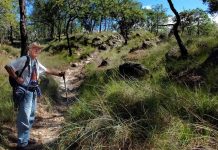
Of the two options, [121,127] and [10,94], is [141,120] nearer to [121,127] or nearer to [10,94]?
[121,127]

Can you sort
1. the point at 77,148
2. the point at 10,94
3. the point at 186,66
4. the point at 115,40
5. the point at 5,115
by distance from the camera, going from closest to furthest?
1. the point at 77,148
2. the point at 5,115
3. the point at 10,94
4. the point at 186,66
5. the point at 115,40

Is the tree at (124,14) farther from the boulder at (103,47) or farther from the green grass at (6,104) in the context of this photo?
the green grass at (6,104)

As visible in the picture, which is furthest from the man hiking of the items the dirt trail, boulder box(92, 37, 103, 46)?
boulder box(92, 37, 103, 46)

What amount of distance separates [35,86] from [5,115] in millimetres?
1947

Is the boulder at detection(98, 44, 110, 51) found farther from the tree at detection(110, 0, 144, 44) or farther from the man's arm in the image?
the man's arm

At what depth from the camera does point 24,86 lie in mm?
6680

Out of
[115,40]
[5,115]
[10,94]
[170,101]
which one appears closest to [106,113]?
[170,101]

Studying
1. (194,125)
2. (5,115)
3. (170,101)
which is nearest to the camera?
(194,125)

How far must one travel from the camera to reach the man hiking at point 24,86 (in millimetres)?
6590

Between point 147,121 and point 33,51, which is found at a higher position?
point 33,51

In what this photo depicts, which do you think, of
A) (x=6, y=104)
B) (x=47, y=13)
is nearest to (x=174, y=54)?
(x=6, y=104)

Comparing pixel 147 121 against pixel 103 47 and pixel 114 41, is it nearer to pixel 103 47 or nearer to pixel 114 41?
pixel 103 47

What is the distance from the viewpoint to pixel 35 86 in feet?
22.5

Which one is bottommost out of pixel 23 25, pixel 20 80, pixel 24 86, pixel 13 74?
pixel 24 86
